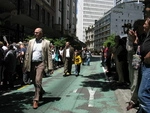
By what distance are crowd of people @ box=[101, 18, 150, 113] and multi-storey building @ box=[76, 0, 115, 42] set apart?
470 feet

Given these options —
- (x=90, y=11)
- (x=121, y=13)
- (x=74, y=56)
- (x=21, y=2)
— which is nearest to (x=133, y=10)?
(x=121, y=13)

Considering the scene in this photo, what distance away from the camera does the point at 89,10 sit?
16488 cm

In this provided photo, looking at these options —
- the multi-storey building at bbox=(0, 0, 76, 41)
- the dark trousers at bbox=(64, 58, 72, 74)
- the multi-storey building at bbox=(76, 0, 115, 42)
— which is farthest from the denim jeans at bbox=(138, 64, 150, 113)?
the multi-storey building at bbox=(76, 0, 115, 42)

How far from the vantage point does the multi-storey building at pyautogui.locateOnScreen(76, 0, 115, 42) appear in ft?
508

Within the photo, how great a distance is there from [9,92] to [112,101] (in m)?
3.62

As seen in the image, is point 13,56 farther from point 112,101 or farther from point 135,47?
point 135,47

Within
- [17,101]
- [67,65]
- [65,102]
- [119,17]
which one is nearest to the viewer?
[65,102]

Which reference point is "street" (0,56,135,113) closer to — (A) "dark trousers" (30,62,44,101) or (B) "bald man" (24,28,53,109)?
(A) "dark trousers" (30,62,44,101)

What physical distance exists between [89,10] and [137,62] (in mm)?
161231

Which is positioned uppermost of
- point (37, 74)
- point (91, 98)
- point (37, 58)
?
point (37, 58)

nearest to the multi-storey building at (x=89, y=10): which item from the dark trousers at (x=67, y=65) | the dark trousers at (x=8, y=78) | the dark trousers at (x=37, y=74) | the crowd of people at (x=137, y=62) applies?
the dark trousers at (x=67, y=65)

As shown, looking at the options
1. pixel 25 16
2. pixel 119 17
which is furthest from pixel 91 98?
pixel 119 17

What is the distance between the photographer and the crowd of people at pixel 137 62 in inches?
164

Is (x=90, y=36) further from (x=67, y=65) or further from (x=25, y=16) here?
(x=67, y=65)
